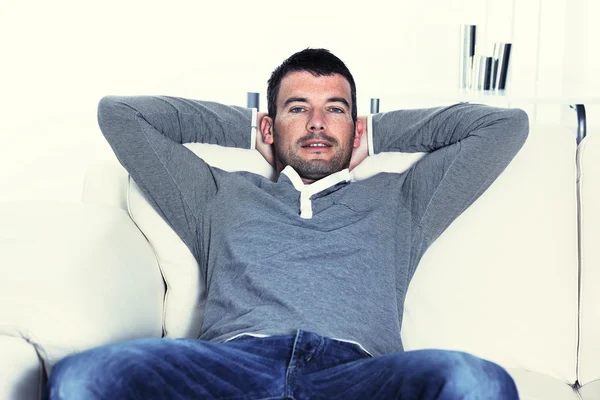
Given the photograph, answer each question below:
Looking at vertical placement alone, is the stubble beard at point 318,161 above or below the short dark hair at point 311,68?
below

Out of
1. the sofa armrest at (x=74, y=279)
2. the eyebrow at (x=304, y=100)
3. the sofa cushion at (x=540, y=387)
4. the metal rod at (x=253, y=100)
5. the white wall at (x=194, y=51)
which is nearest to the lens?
the sofa armrest at (x=74, y=279)

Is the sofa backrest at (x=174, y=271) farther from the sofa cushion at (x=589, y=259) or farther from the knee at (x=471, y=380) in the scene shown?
the sofa cushion at (x=589, y=259)

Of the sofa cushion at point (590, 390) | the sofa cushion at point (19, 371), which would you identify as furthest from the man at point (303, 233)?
the sofa cushion at point (590, 390)

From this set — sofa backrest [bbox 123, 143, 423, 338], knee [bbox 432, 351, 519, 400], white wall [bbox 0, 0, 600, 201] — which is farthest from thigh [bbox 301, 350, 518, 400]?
white wall [bbox 0, 0, 600, 201]

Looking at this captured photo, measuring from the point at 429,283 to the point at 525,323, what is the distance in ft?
0.72

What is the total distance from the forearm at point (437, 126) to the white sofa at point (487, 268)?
0.30ft

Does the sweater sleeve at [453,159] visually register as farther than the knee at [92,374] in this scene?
Yes

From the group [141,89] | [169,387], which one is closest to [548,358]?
[169,387]

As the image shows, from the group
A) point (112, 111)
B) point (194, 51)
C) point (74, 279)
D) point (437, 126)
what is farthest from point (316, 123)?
point (194, 51)

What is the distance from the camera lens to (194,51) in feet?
14.5

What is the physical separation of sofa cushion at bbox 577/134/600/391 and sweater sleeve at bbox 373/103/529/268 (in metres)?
0.16

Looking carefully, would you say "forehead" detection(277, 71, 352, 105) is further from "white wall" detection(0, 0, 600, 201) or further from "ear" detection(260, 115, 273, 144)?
"white wall" detection(0, 0, 600, 201)

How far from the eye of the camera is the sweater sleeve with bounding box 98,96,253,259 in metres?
1.75

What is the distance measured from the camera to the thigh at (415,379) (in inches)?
46.9
